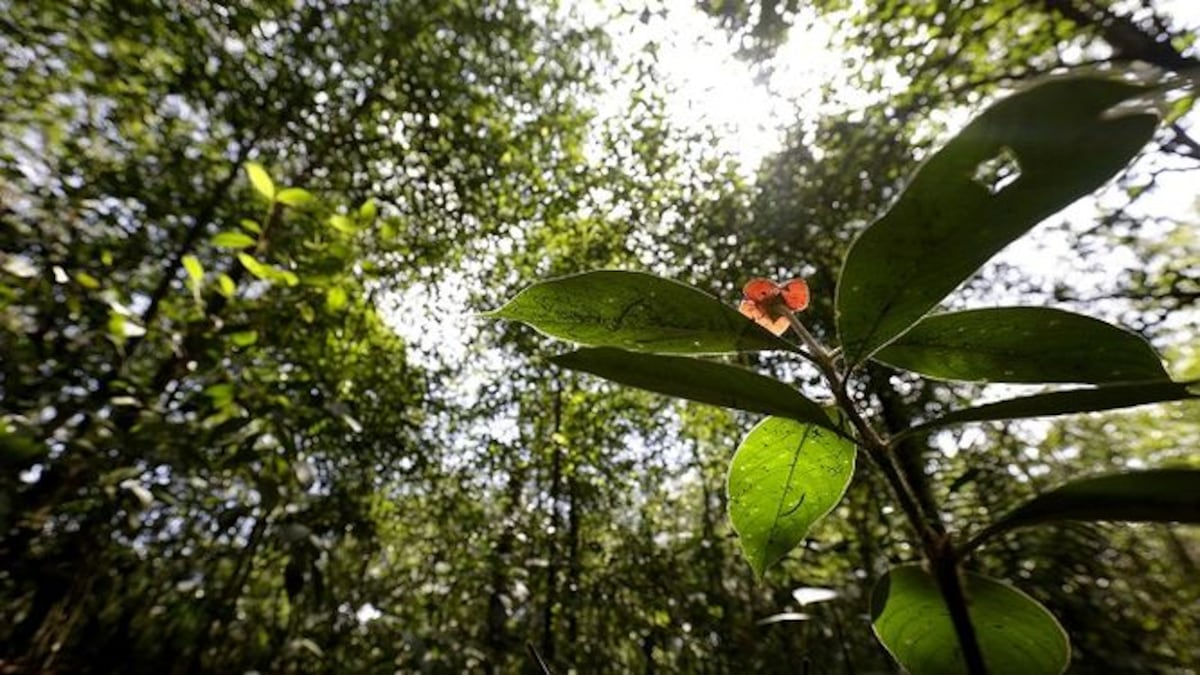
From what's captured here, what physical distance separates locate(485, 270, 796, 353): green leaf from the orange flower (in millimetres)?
48

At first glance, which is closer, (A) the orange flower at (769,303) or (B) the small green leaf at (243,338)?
(A) the orange flower at (769,303)

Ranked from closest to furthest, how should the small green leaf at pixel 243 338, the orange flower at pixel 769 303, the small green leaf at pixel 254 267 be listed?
1. the orange flower at pixel 769 303
2. the small green leaf at pixel 254 267
3. the small green leaf at pixel 243 338

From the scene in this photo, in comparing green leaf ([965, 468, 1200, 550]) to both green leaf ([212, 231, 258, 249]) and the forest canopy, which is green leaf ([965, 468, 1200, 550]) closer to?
the forest canopy

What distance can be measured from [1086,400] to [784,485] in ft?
0.40

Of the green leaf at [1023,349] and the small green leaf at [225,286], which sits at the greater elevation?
the small green leaf at [225,286]

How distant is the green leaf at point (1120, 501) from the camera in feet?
0.61

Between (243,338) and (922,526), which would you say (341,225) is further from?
(922,526)

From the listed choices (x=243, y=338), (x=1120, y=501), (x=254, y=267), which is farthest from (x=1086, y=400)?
(x=243, y=338)

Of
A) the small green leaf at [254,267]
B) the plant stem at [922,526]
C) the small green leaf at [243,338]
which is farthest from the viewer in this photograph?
the small green leaf at [243,338]

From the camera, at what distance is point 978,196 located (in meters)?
0.21

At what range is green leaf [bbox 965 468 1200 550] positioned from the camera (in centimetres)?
19

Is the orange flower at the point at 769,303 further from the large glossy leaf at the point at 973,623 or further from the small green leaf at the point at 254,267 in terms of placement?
the small green leaf at the point at 254,267

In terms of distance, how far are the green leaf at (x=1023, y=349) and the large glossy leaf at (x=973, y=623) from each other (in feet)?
0.30

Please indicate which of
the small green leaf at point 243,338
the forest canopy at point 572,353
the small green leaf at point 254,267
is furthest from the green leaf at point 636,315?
the small green leaf at point 243,338
